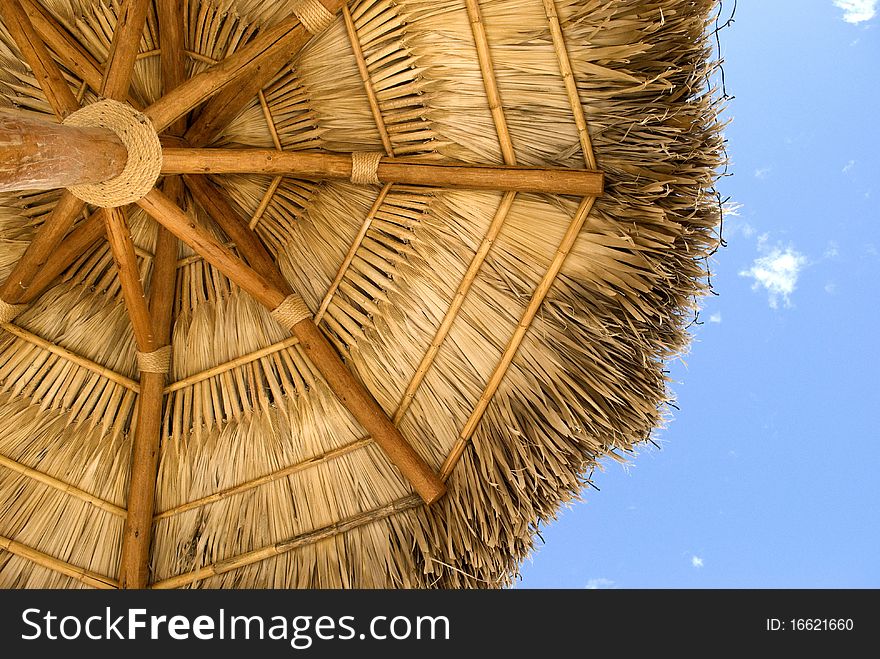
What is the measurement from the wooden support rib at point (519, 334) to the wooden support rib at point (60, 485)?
170cm

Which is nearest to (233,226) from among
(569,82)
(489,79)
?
(489,79)

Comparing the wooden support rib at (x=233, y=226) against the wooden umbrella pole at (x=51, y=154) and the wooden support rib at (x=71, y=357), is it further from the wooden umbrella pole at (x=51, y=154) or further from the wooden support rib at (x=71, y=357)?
the wooden umbrella pole at (x=51, y=154)

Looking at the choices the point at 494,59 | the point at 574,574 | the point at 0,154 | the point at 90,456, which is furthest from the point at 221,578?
the point at 574,574

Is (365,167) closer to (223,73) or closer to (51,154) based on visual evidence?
(223,73)

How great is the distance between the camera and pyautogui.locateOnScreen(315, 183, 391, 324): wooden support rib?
329 cm

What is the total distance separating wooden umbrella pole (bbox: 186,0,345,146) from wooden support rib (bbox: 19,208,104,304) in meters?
0.62

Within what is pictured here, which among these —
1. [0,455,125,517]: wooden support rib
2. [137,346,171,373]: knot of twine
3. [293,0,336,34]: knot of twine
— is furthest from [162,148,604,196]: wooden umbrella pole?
[0,455,125,517]: wooden support rib

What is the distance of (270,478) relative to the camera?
3.43 m

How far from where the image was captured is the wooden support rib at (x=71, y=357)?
341 cm

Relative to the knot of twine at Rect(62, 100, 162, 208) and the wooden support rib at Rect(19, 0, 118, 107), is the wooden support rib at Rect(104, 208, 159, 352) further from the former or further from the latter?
the wooden support rib at Rect(19, 0, 118, 107)

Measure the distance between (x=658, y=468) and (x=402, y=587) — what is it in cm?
869

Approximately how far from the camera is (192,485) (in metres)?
3.51

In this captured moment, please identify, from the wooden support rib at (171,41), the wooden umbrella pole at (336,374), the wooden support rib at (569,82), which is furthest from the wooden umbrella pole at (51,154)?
the wooden support rib at (569,82)

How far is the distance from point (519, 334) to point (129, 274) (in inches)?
66.9
